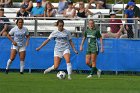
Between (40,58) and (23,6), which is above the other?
(23,6)

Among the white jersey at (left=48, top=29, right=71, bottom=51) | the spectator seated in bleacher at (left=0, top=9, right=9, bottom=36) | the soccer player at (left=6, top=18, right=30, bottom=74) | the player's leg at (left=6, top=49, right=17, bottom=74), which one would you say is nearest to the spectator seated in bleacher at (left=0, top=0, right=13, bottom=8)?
the spectator seated in bleacher at (left=0, top=9, right=9, bottom=36)

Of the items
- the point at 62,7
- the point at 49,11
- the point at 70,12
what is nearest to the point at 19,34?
the point at 49,11

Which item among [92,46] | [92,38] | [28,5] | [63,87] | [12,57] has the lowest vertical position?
[12,57]

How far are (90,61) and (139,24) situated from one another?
4.04 m

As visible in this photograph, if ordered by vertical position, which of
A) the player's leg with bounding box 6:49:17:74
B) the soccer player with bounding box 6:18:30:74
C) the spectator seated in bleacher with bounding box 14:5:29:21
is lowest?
the player's leg with bounding box 6:49:17:74

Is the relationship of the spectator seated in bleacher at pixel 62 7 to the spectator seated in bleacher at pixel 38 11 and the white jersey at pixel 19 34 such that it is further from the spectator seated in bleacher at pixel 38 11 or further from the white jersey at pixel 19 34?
the white jersey at pixel 19 34

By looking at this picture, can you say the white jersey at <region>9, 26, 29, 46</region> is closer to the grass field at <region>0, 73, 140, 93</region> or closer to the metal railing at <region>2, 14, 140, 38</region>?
the metal railing at <region>2, 14, 140, 38</region>

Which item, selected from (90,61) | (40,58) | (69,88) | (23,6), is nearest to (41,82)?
(69,88)

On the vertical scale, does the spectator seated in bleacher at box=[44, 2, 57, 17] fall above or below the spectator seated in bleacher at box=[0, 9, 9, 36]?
above

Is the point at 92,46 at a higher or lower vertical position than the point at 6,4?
lower

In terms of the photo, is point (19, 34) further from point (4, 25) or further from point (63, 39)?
point (4, 25)

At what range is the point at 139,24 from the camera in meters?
28.9

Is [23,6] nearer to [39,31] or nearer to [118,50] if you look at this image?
[39,31]

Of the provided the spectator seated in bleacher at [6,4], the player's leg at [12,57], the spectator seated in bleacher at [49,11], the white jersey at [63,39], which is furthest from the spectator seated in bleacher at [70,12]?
the white jersey at [63,39]
